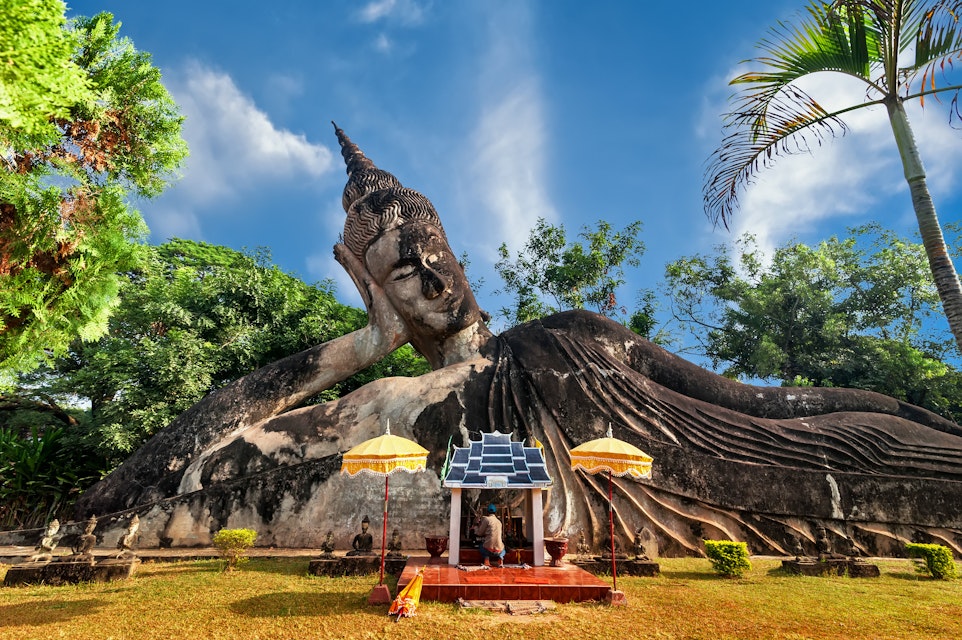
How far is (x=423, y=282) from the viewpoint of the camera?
11352 millimetres

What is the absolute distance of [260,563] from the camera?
7.57 meters

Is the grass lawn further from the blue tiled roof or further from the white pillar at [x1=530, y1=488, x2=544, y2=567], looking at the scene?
the blue tiled roof

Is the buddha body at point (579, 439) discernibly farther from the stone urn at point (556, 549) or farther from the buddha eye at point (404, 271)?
the stone urn at point (556, 549)

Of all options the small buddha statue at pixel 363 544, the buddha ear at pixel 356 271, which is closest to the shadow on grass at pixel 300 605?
the small buddha statue at pixel 363 544

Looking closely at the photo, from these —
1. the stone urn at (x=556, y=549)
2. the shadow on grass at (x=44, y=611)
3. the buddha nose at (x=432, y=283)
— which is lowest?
the shadow on grass at (x=44, y=611)

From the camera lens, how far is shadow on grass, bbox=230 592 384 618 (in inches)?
198

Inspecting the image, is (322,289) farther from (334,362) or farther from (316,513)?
(316,513)

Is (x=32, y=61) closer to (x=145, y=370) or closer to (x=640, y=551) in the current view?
(x=640, y=551)

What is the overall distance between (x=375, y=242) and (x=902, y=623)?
10523 millimetres

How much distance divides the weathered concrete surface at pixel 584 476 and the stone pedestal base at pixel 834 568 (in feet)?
4.11

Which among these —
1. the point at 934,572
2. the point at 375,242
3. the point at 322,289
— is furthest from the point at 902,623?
the point at 322,289

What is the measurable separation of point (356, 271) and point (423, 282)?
1989mm

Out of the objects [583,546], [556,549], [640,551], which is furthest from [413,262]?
[640,551]

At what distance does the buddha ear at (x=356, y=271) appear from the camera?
12125 millimetres
